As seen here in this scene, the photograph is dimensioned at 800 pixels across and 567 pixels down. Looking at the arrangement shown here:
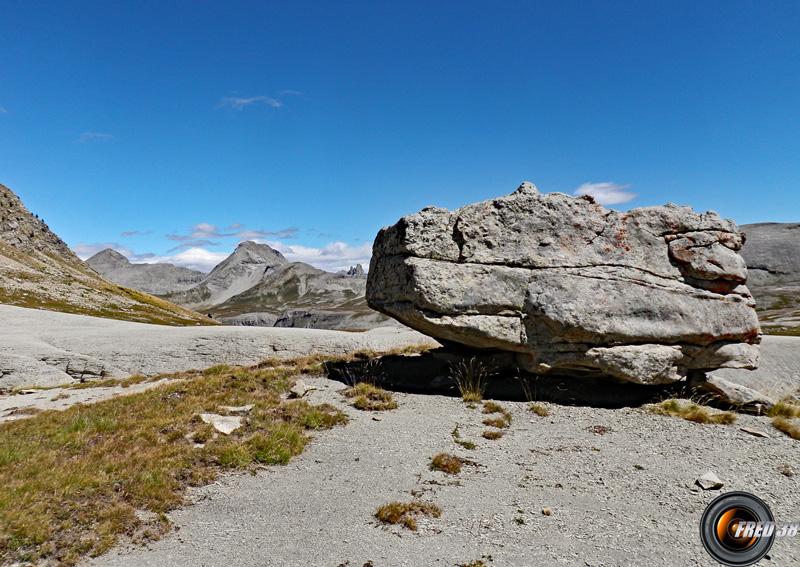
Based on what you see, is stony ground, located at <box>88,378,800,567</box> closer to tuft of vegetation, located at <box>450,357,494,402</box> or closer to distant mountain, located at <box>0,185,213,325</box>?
tuft of vegetation, located at <box>450,357,494,402</box>

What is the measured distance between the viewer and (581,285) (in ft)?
56.1

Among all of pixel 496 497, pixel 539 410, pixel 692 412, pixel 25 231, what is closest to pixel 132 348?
pixel 539 410

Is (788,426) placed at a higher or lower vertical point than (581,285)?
lower

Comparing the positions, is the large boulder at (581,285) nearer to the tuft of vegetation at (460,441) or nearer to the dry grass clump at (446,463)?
the tuft of vegetation at (460,441)

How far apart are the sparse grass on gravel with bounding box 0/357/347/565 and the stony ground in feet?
2.13

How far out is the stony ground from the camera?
797 cm

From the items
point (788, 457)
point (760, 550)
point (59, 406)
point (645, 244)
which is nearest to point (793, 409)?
point (788, 457)

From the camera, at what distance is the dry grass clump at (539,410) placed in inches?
626

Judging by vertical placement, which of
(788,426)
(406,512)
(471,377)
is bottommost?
(406,512)

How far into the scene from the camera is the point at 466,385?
732 inches

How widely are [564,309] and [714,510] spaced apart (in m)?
8.45

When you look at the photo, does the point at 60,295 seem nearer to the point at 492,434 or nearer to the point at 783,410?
the point at 492,434

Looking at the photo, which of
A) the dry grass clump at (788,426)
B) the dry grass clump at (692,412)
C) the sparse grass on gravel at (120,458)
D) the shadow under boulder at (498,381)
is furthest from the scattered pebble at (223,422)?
the dry grass clump at (788,426)

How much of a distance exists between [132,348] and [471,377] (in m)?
22.9
